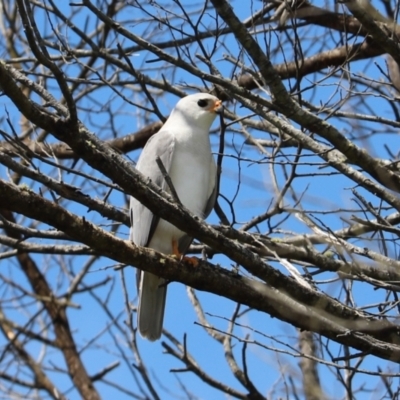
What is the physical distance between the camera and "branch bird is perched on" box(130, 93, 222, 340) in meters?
5.12

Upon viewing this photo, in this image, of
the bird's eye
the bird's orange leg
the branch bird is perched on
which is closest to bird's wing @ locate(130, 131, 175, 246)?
the branch bird is perched on

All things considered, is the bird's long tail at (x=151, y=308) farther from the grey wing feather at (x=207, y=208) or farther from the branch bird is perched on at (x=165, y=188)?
the grey wing feather at (x=207, y=208)

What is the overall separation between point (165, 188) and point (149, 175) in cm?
18

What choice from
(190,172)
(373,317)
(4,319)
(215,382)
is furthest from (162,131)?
(4,319)

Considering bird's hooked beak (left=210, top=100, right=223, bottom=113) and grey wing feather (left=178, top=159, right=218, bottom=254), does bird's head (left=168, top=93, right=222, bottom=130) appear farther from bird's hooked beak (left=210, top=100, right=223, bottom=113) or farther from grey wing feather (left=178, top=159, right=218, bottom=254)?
grey wing feather (left=178, top=159, right=218, bottom=254)

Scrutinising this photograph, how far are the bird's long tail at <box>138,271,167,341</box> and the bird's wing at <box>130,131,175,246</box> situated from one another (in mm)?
254

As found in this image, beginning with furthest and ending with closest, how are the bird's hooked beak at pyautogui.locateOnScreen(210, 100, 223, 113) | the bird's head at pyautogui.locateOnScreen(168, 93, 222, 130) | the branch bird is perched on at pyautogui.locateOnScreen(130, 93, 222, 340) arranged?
the bird's head at pyautogui.locateOnScreen(168, 93, 222, 130), the bird's hooked beak at pyautogui.locateOnScreen(210, 100, 223, 113), the branch bird is perched on at pyautogui.locateOnScreen(130, 93, 222, 340)

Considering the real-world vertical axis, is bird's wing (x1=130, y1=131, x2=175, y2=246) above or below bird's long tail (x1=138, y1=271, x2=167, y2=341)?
above

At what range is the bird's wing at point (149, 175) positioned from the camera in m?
5.00

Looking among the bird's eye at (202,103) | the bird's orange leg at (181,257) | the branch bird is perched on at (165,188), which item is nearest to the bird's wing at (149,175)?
the branch bird is perched on at (165,188)

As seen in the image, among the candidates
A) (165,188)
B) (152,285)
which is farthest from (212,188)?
(152,285)

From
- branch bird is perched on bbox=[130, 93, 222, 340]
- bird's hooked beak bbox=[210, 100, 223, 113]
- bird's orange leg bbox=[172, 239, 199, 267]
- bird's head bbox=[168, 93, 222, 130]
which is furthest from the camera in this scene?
bird's head bbox=[168, 93, 222, 130]

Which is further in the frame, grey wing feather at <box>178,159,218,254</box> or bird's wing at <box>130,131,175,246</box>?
grey wing feather at <box>178,159,218,254</box>

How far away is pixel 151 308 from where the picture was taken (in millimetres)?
5195
